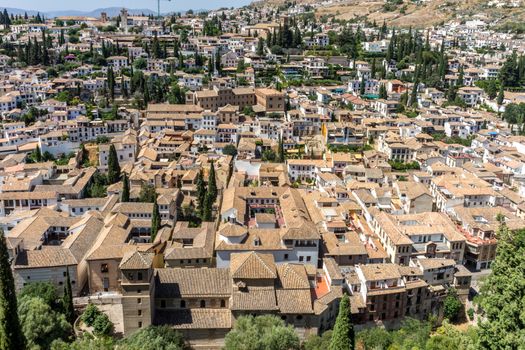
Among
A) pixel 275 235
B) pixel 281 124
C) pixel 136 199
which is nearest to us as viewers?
pixel 275 235

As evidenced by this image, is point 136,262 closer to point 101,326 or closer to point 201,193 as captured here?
point 101,326

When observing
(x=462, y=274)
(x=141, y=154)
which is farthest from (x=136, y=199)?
(x=462, y=274)

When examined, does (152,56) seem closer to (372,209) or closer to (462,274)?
(372,209)

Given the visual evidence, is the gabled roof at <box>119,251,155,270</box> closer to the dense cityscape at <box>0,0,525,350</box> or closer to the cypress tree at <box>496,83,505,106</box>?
the dense cityscape at <box>0,0,525,350</box>

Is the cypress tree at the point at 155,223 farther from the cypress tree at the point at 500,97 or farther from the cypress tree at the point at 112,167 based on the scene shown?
the cypress tree at the point at 500,97

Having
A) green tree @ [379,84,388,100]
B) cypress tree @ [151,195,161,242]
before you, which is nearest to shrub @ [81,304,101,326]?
cypress tree @ [151,195,161,242]

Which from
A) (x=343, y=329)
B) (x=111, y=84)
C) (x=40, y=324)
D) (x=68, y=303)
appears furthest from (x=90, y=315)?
(x=111, y=84)
